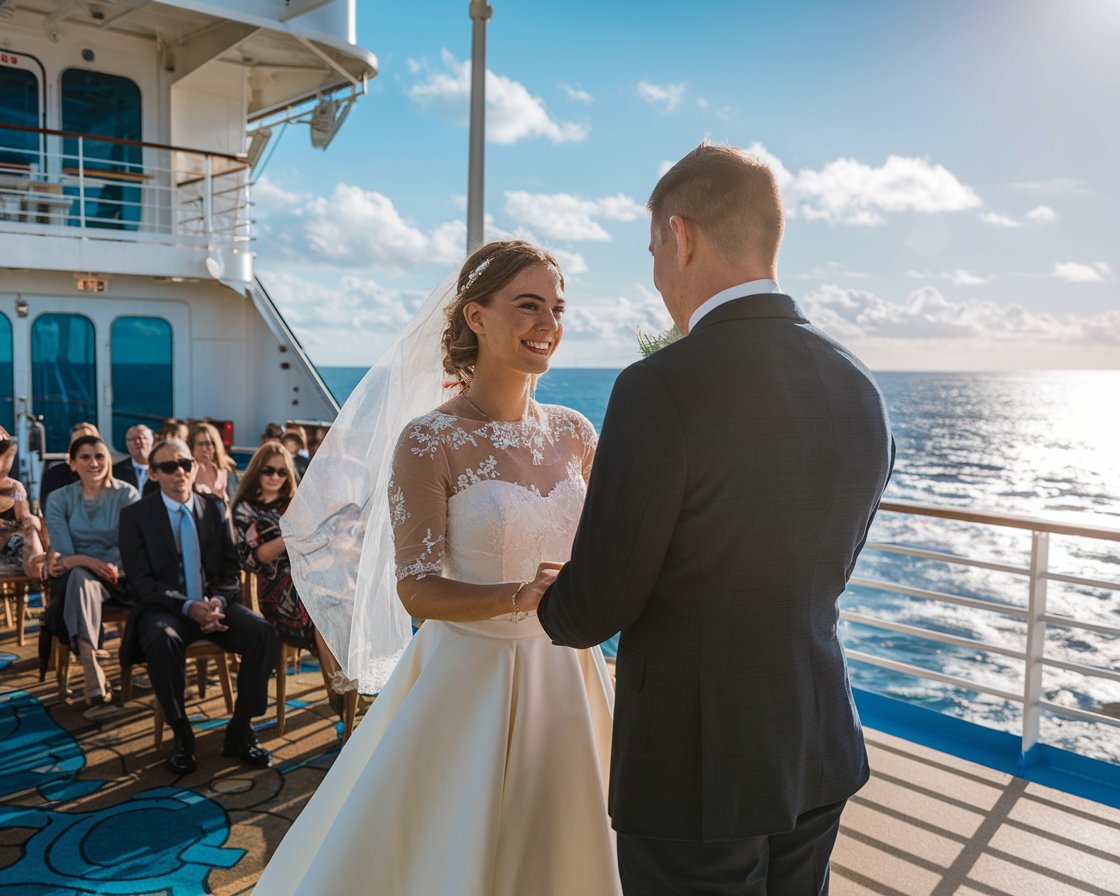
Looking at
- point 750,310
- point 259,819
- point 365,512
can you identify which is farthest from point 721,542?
point 259,819

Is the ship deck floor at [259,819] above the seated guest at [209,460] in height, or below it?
below

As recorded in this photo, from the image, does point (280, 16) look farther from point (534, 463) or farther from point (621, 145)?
point (621, 145)

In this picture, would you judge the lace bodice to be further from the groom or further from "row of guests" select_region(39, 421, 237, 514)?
"row of guests" select_region(39, 421, 237, 514)

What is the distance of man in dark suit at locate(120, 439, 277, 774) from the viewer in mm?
4285

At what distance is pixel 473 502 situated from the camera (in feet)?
7.16

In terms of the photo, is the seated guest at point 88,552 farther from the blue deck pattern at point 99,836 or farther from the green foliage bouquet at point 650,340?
the green foliage bouquet at point 650,340

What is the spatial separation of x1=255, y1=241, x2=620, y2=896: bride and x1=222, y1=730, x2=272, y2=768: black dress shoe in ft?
6.02

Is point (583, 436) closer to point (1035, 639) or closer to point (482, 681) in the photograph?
point (482, 681)

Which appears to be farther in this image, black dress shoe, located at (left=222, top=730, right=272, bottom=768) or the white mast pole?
the white mast pole

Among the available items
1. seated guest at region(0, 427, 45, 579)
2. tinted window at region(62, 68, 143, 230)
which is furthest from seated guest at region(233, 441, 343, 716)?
tinted window at region(62, 68, 143, 230)

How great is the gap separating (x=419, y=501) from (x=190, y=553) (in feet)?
10.5

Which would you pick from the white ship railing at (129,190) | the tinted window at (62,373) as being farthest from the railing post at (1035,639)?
the tinted window at (62,373)

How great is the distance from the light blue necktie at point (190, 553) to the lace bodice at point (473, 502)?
3075 millimetres

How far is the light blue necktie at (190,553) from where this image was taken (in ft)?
15.9
